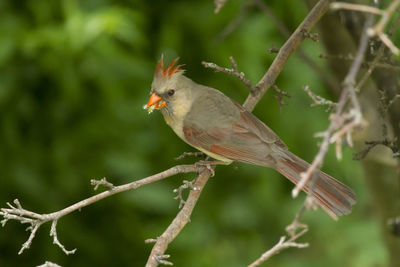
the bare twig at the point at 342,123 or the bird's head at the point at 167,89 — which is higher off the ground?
the bird's head at the point at 167,89

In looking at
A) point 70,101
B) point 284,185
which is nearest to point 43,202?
point 70,101

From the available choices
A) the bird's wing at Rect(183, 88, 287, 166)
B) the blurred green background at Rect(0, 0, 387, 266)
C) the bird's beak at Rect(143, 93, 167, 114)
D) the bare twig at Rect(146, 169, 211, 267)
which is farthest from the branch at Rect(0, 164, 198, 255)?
the blurred green background at Rect(0, 0, 387, 266)

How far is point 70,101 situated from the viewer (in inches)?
173

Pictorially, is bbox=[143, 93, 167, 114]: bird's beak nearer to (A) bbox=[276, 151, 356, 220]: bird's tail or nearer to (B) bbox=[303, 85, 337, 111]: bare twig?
(A) bbox=[276, 151, 356, 220]: bird's tail

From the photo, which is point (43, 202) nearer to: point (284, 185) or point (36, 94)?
point (36, 94)

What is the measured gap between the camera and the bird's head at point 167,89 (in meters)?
3.33

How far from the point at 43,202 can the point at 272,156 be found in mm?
1982

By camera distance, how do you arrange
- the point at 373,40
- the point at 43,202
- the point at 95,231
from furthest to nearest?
1. the point at 95,231
2. the point at 43,202
3. the point at 373,40

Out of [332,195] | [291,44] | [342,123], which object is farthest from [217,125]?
[342,123]

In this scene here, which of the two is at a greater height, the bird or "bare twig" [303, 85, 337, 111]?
the bird

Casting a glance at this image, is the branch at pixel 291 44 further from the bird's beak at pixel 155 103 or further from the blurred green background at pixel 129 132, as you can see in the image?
the blurred green background at pixel 129 132

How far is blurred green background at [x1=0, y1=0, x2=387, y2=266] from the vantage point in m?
4.34

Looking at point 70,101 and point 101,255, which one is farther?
point 101,255

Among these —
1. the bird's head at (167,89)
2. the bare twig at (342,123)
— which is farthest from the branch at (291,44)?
the bare twig at (342,123)
